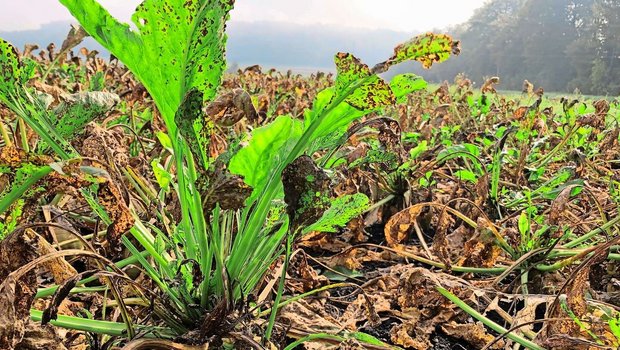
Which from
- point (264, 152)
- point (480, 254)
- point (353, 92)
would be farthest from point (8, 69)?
point (480, 254)

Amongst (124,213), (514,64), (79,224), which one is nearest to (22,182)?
(124,213)

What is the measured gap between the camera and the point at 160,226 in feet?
4.01

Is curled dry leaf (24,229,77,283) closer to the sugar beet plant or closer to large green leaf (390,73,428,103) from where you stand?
the sugar beet plant

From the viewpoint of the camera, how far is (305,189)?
0.71 metres

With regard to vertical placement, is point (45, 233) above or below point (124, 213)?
below

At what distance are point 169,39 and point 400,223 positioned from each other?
36.6 inches

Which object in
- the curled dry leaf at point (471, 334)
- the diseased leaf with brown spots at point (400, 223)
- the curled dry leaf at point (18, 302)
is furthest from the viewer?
the diseased leaf with brown spots at point (400, 223)

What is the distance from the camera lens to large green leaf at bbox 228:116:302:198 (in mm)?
757

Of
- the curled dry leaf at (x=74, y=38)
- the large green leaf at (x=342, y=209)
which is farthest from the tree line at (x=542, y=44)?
the large green leaf at (x=342, y=209)

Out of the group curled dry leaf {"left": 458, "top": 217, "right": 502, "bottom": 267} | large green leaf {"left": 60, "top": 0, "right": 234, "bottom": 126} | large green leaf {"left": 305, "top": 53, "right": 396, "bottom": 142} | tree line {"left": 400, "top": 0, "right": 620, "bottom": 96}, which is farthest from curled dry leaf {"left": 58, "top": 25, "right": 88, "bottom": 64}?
tree line {"left": 400, "top": 0, "right": 620, "bottom": 96}

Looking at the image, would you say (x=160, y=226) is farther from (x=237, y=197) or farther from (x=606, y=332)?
(x=606, y=332)

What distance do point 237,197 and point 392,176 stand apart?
1362mm

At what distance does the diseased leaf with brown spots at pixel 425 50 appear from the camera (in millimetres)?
740

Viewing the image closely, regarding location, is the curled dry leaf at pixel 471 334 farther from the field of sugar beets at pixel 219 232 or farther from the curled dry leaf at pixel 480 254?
the curled dry leaf at pixel 480 254
